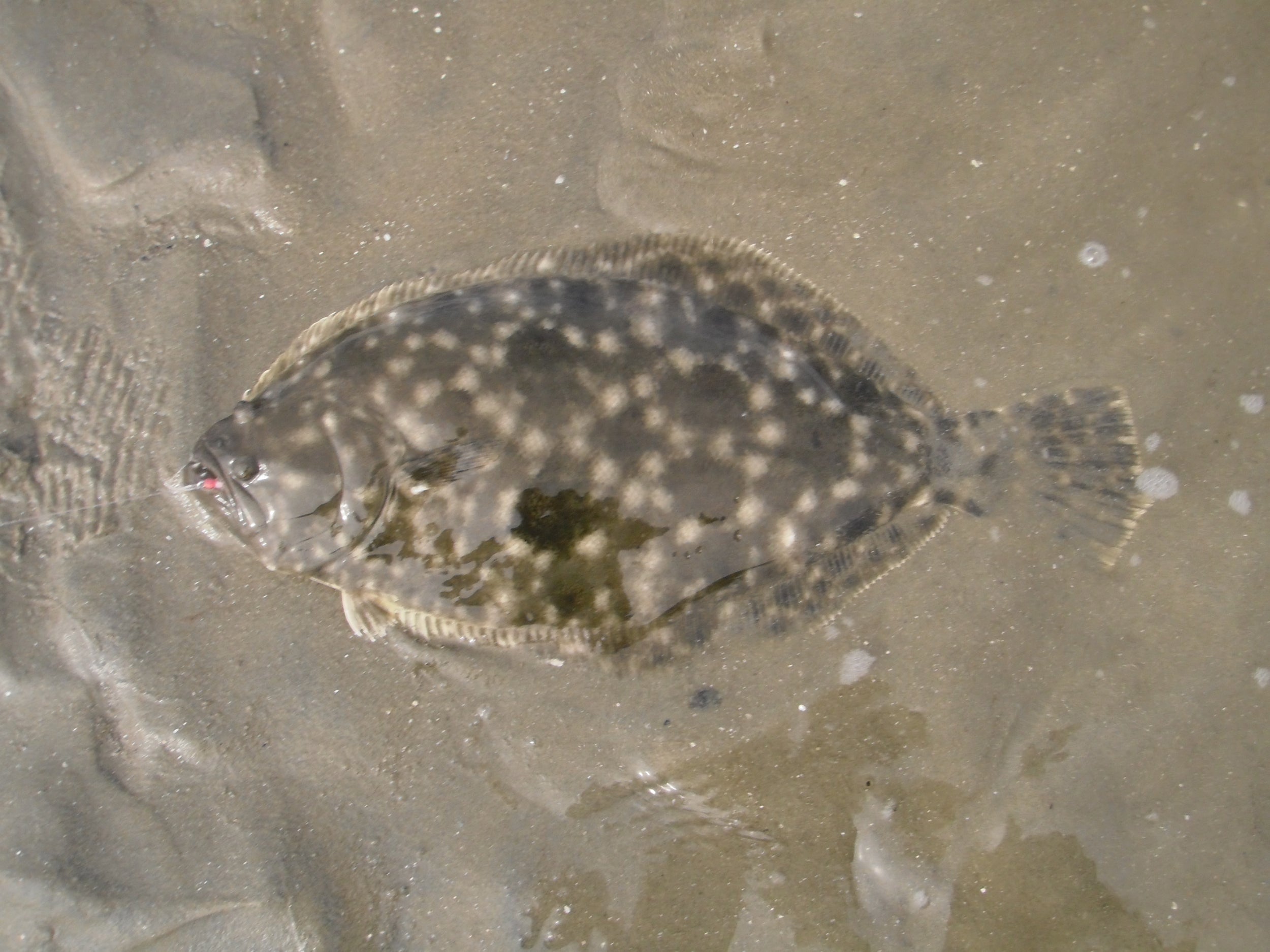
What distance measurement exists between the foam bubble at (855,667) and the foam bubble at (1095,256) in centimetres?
201

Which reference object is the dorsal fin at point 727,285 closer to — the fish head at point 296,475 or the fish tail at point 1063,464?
the fish tail at point 1063,464

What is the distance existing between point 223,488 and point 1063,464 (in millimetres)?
3536

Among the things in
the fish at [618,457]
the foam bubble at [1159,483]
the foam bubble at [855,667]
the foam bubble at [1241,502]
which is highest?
the fish at [618,457]

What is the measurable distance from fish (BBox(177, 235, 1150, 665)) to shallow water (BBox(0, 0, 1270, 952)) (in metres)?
0.16

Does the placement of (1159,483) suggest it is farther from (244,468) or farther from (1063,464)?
(244,468)

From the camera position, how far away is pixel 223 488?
3.11 m

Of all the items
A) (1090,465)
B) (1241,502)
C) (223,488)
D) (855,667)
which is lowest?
(855,667)

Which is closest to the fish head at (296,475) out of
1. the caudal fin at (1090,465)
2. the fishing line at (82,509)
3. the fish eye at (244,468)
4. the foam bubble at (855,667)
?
the fish eye at (244,468)

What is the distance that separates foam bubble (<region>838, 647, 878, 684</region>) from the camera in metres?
3.42

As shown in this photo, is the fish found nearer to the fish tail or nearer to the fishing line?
the fish tail

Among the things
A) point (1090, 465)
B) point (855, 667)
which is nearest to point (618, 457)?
point (855, 667)

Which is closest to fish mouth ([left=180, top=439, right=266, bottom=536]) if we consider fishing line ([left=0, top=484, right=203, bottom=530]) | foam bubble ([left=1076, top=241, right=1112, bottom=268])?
fishing line ([left=0, top=484, right=203, bottom=530])

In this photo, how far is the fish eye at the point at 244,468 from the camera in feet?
10.1

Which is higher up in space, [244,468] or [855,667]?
[244,468]
